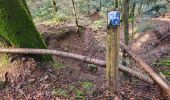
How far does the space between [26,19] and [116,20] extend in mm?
2501

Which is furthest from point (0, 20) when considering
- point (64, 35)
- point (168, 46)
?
point (168, 46)

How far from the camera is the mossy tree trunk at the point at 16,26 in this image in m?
5.39

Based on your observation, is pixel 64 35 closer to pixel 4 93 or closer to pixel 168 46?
pixel 168 46

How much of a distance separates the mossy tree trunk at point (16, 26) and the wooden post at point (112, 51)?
6.65 feet

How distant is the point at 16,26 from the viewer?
18.1ft

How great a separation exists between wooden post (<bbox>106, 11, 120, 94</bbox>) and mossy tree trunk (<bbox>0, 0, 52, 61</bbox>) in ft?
6.65

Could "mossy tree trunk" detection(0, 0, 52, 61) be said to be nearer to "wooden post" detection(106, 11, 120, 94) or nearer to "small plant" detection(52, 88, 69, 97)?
"small plant" detection(52, 88, 69, 97)

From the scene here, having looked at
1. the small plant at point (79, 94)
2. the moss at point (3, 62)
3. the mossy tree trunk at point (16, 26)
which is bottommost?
the small plant at point (79, 94)

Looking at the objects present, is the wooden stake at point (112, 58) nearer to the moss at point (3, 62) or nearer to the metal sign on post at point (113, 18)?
the metal sign on post at point (113, 18)

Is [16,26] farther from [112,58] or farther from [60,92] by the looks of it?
[112,58]

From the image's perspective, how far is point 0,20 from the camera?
545cm

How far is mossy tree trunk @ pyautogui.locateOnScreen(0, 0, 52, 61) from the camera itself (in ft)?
17.7

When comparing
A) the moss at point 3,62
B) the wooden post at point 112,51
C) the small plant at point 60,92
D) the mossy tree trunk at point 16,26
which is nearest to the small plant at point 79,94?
the small plant at point 60,92

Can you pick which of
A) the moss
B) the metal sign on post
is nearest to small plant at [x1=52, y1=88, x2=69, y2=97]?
the moss
